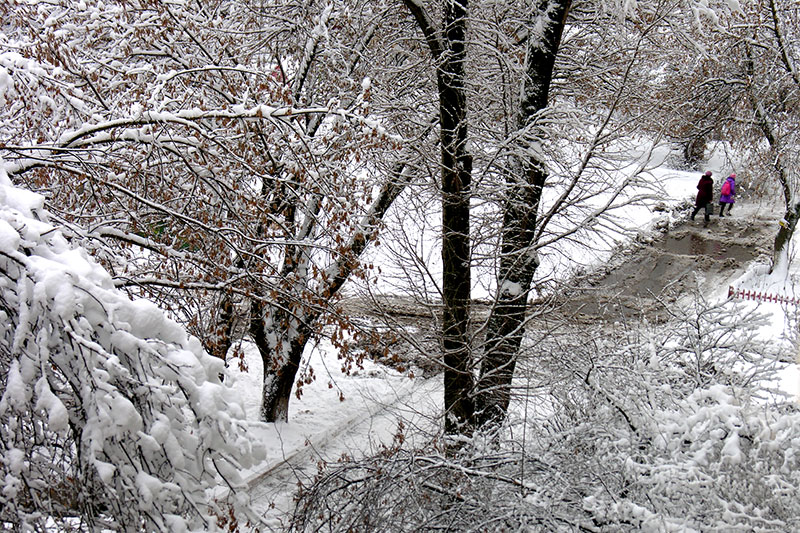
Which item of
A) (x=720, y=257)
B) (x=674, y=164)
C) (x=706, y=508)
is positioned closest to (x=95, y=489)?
(x=706, y=508)

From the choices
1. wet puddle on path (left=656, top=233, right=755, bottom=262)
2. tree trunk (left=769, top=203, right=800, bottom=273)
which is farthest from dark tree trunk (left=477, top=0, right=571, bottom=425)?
wet puddle on path (left=656, top=233, right=755, bottom=262)

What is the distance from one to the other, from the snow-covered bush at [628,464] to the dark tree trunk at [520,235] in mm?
1439

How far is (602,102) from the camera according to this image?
8828 millimetres

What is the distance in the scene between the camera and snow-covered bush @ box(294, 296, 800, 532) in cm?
404

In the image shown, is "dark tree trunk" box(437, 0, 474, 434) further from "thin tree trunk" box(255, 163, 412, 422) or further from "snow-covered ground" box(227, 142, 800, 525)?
"thin tree trunk" box(255, 163, 412, 422)

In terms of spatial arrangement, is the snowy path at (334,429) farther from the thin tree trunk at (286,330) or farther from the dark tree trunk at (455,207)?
the dark tree trunk at (455,207)

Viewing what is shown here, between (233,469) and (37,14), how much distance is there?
23.4 ft

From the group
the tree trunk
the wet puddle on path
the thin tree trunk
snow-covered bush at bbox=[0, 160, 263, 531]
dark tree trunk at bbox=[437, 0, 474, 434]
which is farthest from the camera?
the wet puddle on path

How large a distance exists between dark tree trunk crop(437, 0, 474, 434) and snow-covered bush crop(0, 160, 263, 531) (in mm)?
4602

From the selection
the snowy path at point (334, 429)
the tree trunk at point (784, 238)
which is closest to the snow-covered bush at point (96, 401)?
the snowy path at point (334, 429)

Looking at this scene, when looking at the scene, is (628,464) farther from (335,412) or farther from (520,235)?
(335,412)

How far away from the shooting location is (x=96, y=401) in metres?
2.83

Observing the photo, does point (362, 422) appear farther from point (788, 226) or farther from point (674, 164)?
point (674, 164)

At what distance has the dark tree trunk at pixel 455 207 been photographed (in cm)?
782
